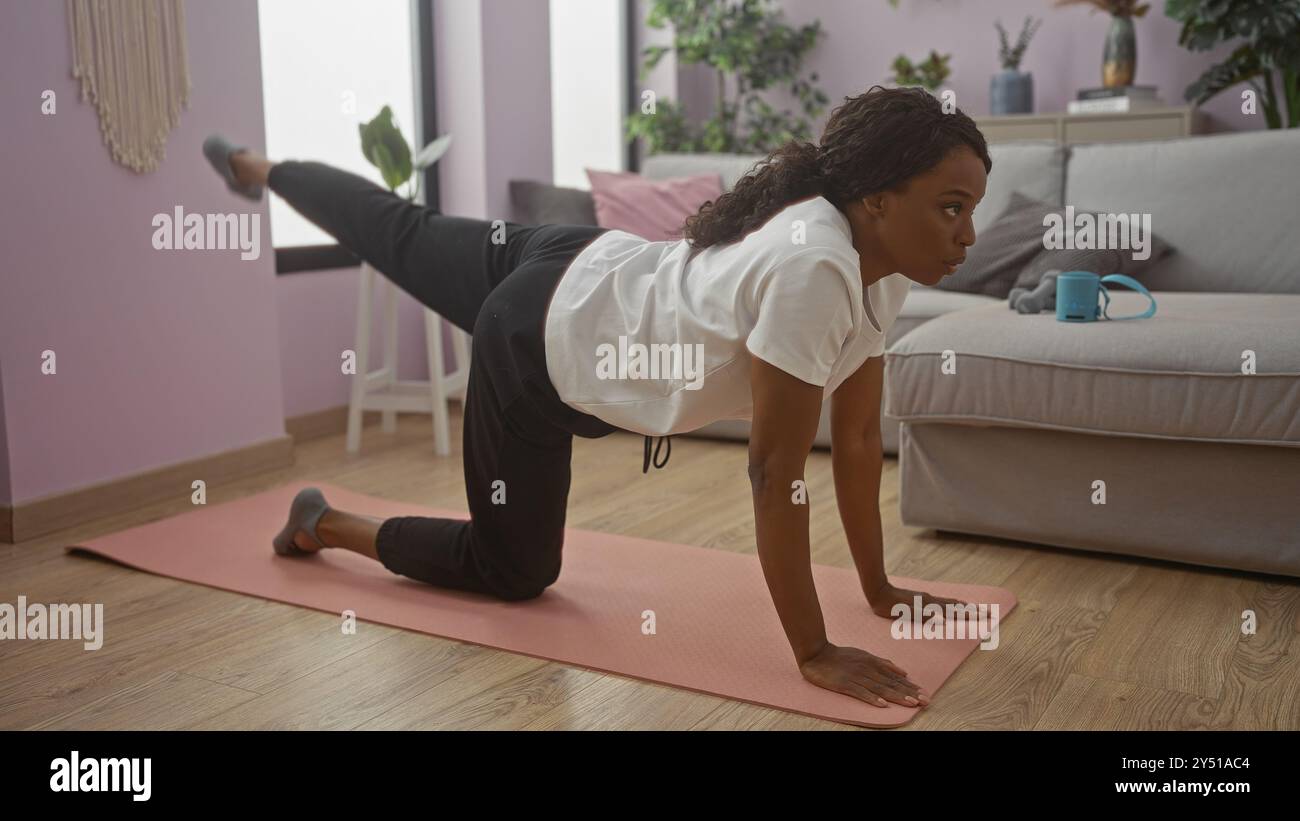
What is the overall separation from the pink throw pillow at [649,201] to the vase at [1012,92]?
1.32 meters

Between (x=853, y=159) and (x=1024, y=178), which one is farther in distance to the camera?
(x=1024, y=178)

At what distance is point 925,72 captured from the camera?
180 inches

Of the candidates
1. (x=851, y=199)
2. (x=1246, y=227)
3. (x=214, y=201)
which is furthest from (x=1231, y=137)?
(x=214, y=201)

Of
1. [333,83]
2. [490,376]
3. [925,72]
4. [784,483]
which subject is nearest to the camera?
[784,483]

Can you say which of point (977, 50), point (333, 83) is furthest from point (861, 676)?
point (977, 50)

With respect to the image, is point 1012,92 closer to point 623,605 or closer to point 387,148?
point 387,148

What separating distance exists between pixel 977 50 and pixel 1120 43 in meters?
0.68

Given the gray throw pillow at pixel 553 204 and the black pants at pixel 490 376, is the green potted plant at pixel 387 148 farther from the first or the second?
the black pants at pixel 490 376

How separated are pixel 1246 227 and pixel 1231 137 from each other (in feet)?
0.93

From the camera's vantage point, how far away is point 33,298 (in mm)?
2434

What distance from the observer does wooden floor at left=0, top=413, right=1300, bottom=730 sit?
154 cm

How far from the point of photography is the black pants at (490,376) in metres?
1.76
